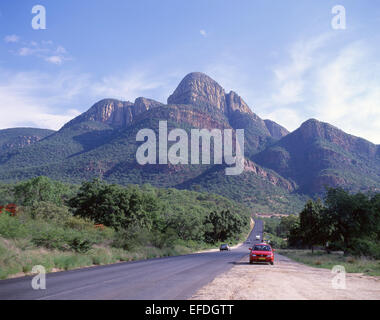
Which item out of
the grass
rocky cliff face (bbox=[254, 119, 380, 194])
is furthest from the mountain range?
the grass

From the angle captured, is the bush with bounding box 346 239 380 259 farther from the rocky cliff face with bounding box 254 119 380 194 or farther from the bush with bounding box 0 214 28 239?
the rocky cliff face with bounding box 254 119 380 194

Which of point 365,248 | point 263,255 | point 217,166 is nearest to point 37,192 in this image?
point 263,255

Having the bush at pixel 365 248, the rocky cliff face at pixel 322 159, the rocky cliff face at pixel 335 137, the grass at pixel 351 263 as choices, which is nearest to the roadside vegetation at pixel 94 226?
the grass at pixel 351 263

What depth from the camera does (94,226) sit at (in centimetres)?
3428

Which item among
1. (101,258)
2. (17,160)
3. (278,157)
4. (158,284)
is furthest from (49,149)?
(158,284)

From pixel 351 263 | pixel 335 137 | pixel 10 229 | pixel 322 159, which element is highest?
pixel 335 137

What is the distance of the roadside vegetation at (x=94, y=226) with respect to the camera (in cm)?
1762

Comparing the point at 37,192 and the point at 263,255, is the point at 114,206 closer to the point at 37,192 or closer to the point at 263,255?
the point at 263,255

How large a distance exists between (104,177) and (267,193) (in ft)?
220

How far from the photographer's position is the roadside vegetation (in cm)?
1762

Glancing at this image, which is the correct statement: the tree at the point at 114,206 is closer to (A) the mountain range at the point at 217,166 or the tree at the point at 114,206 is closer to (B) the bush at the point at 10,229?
(B) the bush at the point at 10,229
